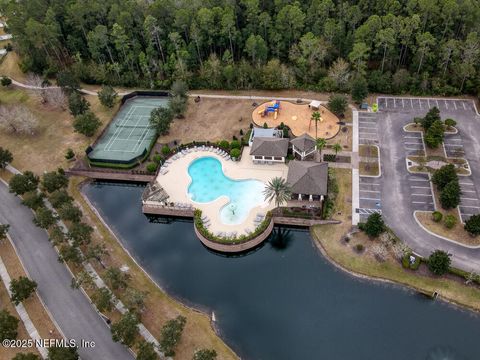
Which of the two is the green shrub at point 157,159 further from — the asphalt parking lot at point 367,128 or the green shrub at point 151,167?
the asphalt parking lot at point 367,128

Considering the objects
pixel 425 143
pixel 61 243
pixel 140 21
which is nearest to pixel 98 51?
pixel 140 21

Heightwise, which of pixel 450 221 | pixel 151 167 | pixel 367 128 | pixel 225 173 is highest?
pixel 367 128

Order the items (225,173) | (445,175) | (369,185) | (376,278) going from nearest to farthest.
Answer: (376,278) → (445,175) → (369,185) → (225,173)

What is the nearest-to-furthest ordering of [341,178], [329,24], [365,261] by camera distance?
[365,261], [341,178], [329,24]

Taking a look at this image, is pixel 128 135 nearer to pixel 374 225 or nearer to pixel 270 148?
pixel 270 148

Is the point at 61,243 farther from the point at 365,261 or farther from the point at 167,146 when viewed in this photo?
the point at 365,261

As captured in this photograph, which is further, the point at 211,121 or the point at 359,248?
the point at 211,121

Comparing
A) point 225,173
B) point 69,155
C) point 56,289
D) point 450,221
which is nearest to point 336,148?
point 225,173

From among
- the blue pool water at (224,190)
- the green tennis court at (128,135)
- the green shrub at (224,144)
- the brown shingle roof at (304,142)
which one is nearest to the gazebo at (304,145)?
the brown shingle roof at (304,142)
